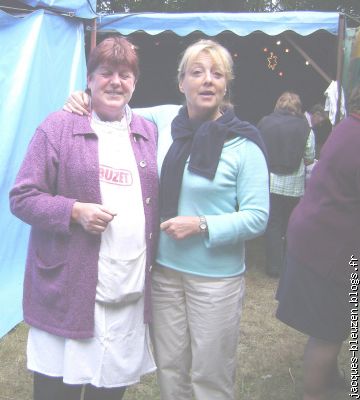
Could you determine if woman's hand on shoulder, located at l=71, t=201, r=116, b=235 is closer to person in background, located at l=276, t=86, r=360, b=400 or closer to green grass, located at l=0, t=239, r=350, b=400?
person in background, located at l=276, t=86, r=360, b=400

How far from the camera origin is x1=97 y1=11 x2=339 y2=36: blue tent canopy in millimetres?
4777

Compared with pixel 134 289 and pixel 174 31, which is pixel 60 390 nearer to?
A: pixel 134 289

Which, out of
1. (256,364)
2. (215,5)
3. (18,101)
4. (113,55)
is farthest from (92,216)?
(215,5)

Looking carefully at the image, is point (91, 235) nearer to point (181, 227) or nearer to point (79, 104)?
point (181, 227)

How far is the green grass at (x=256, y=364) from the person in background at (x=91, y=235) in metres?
1.08

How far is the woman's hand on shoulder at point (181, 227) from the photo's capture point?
1747 millimetres

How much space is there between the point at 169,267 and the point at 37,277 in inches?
18.6

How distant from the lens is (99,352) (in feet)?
5.76

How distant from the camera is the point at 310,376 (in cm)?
206

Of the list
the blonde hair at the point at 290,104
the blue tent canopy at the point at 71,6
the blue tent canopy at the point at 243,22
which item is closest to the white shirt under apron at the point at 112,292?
the blue tent canopy at the point at 71,6

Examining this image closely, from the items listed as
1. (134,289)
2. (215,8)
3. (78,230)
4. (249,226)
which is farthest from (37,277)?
(215,8)

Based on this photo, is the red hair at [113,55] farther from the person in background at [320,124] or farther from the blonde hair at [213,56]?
the person in background at [320,124]

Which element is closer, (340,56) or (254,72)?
(340,56)

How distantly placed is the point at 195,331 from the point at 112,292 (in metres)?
0.38
